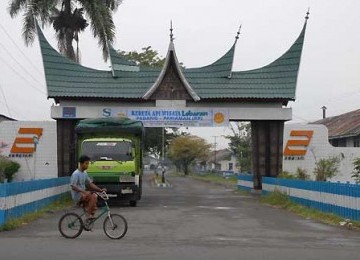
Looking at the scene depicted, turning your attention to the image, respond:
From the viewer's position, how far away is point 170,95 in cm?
3183

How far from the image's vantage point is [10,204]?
662 inches

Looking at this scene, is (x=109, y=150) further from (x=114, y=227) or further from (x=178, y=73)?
(x=114, y=227)

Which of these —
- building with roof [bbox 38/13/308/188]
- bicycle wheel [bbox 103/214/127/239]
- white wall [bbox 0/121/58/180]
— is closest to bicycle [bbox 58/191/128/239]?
bicycle wheel [bbox 103/214/127/239]

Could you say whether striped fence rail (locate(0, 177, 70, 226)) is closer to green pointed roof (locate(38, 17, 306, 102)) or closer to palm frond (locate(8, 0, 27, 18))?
green pointed roof (locate(38, 17, 306, 102))

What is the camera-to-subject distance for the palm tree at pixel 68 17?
3869 cm

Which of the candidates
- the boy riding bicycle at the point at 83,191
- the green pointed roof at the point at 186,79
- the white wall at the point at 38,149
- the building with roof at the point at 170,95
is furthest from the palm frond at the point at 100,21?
the boy riding bicycle at the point at 83,191

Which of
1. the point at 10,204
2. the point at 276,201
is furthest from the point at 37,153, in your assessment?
the point at 10,204

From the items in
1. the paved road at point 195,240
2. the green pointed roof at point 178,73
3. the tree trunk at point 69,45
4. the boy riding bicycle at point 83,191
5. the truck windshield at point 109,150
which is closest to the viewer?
the paved road at point 195,240

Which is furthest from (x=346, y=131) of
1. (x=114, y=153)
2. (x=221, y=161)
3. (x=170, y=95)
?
(x=221, y=161)

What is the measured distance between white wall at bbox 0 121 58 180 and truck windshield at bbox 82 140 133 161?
9296 millimetres

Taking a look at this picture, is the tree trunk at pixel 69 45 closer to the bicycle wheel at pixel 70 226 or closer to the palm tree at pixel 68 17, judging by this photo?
the palm tree at pixel 68 17

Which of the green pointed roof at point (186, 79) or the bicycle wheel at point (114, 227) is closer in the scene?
the bicycle wheel at point (114, 227)

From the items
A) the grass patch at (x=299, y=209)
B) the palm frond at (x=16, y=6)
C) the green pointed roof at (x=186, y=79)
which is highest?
the palm frond at (x=16, y=6)

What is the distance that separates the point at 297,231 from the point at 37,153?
20.6m
